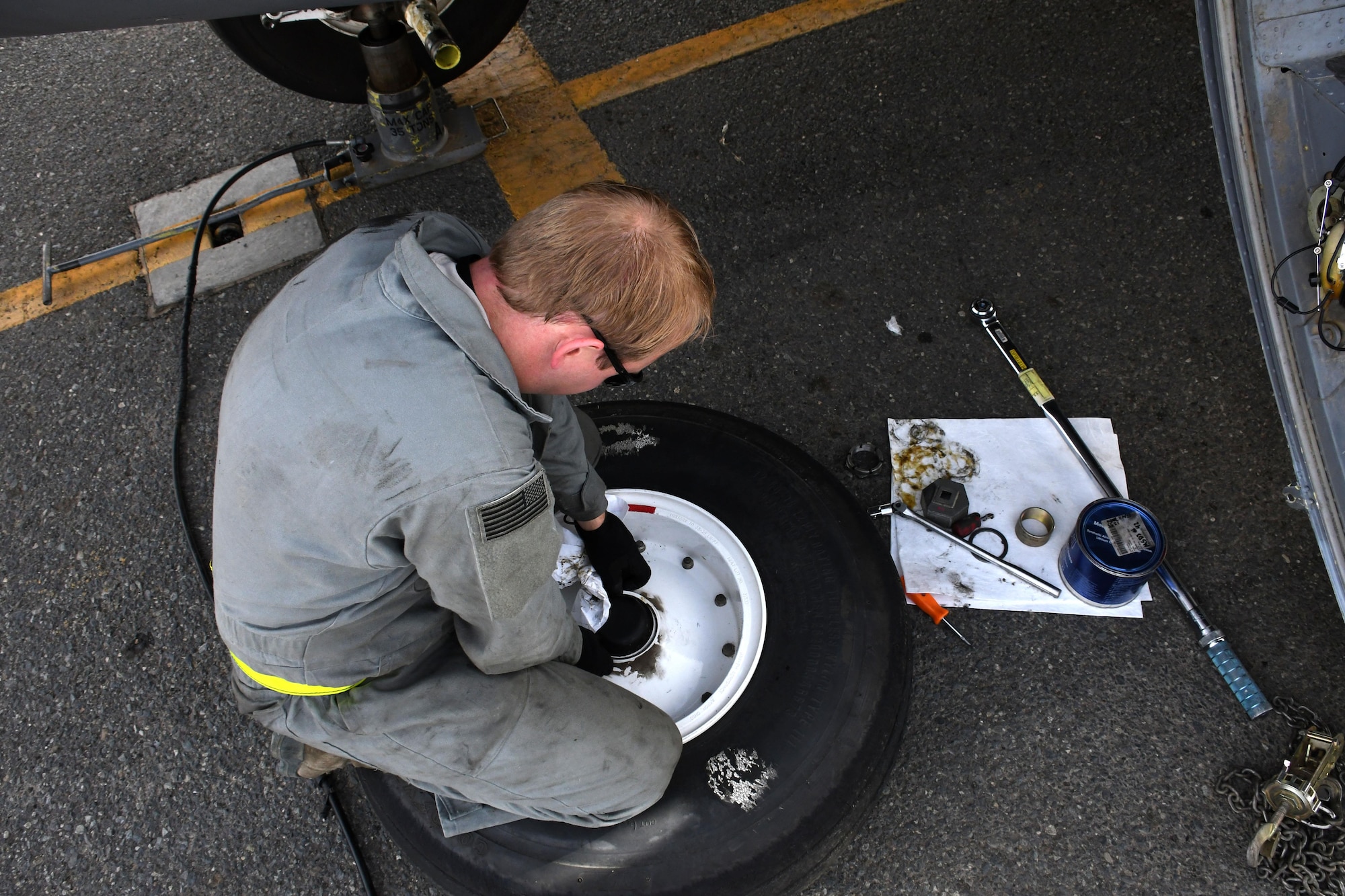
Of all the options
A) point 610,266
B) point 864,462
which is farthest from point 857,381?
point 610,266

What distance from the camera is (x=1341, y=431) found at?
1.42 m

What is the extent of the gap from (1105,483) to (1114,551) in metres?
0.24

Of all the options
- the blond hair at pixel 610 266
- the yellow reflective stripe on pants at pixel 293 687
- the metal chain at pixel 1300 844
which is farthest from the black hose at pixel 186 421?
the metal chain at pixel 1300 844

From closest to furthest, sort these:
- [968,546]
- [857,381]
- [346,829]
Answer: [346,829], [968,546], [857,381]

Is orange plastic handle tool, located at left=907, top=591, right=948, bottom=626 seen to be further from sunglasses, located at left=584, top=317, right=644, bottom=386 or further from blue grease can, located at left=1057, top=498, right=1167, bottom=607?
sunglasses, located at left=584, top=317, right=644, bottom=386

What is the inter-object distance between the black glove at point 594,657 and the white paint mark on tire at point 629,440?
1.30ft

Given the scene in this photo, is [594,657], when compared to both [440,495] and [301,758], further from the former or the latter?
[440,495]

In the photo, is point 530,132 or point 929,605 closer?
point 929,605

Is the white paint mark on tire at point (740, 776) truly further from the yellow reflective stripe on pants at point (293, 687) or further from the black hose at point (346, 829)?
the black hose at point (346, 829)

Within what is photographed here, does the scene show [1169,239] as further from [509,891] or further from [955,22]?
[509,891]

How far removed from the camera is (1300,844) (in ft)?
5.11

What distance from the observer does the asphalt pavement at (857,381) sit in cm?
171

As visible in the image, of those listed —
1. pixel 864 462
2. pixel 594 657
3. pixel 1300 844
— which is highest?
pixel 594 657

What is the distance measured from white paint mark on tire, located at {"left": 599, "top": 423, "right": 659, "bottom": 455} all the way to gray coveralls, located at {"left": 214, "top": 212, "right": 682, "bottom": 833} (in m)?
0.36
